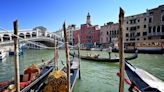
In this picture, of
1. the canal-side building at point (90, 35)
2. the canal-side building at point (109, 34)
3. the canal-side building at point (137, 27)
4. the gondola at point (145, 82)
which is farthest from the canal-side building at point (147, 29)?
the gondola at point (145, 82)

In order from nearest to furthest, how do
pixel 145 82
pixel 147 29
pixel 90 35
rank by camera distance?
pixel 145 82 → pixel 147 29 → pixel 90 35

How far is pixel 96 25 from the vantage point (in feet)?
139

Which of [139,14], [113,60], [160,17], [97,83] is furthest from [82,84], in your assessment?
[139,14]

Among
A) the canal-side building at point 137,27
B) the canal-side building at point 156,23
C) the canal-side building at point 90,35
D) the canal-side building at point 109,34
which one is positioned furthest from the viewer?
the canal-side building at point 90,35

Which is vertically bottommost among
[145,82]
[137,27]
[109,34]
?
[145,82]

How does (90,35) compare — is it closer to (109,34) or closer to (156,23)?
(109,34)

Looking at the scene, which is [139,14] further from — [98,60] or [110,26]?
[98,60]

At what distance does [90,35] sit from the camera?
139 feet

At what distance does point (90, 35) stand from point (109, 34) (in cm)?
702

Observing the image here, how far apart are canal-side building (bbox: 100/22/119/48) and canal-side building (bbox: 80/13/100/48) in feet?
6.46

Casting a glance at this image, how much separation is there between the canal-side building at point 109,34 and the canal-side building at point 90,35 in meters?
1.97

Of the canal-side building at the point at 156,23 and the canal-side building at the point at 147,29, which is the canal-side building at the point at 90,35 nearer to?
the canal-side building at the point at 147,29

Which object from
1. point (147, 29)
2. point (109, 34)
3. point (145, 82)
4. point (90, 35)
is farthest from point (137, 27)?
point (145, 82)

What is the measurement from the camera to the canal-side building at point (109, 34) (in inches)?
1350
